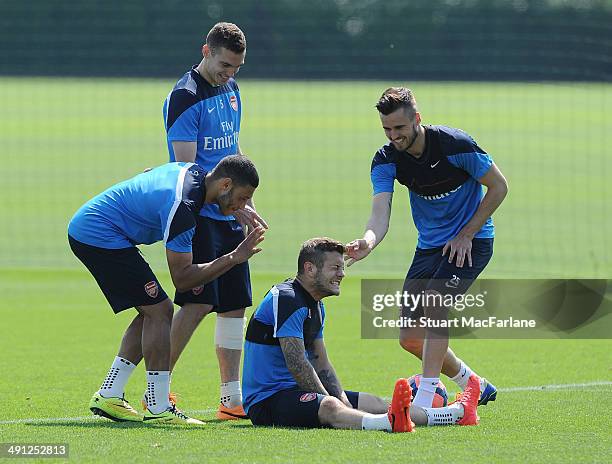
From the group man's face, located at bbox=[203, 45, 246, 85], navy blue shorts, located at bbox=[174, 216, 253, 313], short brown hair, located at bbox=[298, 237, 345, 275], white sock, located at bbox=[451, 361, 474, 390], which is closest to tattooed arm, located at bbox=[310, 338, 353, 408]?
short brown hair, located at bbox=[298, 237, 345, 275]

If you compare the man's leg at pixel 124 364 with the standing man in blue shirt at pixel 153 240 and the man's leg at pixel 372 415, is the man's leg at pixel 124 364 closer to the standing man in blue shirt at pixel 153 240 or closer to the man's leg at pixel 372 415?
the standing man in blue shirt at pixel 153 240

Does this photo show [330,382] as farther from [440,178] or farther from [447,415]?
[440,178]

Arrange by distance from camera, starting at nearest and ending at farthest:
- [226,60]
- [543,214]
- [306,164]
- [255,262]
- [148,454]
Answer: [148,454] < [226,60] < [255,262] < [543,214] < [306,164]

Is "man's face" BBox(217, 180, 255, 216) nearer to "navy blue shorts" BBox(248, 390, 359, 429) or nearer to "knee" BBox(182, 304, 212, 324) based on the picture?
"knee" BBox(182, 304, 212, 324)

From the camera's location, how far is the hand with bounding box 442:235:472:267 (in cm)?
890

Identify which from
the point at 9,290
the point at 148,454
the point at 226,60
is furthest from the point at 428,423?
the point at 9,290

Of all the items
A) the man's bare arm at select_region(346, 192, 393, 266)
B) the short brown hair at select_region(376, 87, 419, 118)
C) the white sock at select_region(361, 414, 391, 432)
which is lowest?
the white sock at select_region(361, 414, 391, 432)

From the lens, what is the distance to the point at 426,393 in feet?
28.5

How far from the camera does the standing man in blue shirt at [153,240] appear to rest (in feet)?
26.9

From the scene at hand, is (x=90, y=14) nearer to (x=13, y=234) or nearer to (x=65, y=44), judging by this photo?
(x=65, y=44)

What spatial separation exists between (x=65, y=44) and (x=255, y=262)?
50.3 feet

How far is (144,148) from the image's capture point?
3669 centimetres

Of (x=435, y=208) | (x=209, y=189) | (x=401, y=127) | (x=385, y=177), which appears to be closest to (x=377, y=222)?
(x=385, y=177)

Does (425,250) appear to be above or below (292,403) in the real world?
above
